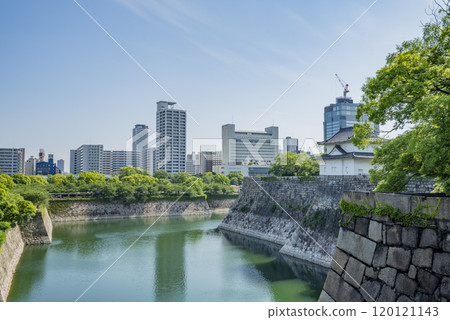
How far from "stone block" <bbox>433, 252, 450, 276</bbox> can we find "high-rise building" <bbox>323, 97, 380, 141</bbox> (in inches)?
2116

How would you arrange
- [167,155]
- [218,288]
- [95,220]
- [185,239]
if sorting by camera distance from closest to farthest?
[218,288] < [185,239] < [95,220] < [167,155]

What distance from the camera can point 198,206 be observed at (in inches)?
1304

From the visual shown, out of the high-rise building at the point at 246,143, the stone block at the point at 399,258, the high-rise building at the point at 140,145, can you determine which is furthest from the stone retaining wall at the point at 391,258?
the high-rise building at the point at 140,145

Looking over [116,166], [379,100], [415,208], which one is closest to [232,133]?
[379,100]

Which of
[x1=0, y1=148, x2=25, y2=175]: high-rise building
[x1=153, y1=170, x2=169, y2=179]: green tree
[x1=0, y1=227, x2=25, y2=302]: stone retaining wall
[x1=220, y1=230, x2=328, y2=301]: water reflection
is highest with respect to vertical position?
[x1=0, y1=148, x2=25, y2=175]: high-rise building

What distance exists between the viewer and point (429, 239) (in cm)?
335

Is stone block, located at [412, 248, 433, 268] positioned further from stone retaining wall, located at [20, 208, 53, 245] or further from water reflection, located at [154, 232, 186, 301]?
stone retaining wall, located at [20, 208, 53, 245]

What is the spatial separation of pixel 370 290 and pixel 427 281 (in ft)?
2.33

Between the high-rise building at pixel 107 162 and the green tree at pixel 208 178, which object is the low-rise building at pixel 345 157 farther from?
the high-rise building at pixel 107 162

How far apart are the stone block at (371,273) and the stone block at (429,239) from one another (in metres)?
0.67

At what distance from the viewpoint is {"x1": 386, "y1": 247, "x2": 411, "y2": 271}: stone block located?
139 inches

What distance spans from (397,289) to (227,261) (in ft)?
37.7

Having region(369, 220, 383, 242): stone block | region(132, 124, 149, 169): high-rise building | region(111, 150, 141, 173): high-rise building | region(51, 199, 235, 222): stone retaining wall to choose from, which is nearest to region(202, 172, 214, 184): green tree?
region(51, 199, 235, 222): stone retaining wall

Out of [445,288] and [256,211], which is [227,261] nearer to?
[256,211]
